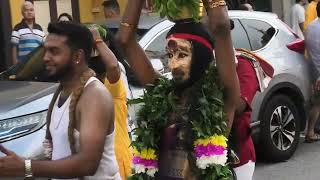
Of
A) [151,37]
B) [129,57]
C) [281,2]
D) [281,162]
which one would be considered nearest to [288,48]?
[281,162]

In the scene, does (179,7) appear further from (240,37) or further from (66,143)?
(240,37)

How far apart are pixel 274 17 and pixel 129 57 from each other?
5782mm

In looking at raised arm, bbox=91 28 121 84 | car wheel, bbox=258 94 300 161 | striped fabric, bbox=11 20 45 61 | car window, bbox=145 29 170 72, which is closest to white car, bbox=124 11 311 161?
car wheel, bbox=258 94 300 161

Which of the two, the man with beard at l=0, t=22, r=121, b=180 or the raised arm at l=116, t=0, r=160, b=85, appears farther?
the raised arm at l=116, t=0, r=160, b=85

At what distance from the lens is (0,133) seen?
523 centimetres

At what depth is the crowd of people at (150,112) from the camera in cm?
263

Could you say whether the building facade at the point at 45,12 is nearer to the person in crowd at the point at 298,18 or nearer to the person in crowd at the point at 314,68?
the person in crowd at the point at 298,18

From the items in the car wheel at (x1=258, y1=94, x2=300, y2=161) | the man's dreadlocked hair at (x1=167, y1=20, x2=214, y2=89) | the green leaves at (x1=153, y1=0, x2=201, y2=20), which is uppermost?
the green leaves at (x1=153, y1=0, x2=201, y2=20)

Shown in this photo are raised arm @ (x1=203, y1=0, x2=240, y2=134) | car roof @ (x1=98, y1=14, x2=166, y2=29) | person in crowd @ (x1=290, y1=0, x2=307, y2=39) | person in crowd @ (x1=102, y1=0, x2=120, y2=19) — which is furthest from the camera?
person in crowd @ (x1=290, y1=0, x2=307, y2=39)

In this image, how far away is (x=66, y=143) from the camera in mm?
2875

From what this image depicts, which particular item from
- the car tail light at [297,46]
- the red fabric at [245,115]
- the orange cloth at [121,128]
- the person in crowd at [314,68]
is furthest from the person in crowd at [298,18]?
the red fabric at [245,115]

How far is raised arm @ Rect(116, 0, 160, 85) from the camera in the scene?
117 inches

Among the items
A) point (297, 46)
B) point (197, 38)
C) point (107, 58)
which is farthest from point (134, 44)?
point (297, 46)

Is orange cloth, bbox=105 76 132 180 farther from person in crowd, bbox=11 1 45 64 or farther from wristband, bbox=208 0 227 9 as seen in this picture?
person in crowd, bbox=11 1 45 64
